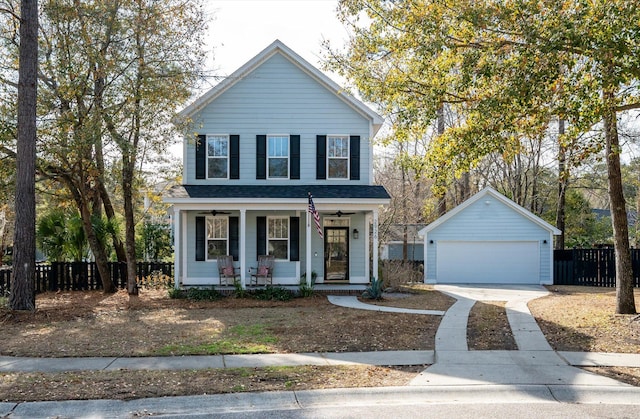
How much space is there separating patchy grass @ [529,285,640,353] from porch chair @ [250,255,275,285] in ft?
26.2

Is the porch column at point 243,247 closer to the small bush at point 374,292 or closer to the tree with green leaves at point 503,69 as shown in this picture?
the small bush at point 374,292

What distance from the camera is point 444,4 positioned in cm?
1123

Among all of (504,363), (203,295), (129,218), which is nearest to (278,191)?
(203,295)

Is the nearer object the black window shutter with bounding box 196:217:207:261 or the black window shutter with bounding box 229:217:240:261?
the black window shutter with bounding box 196:217:207:261

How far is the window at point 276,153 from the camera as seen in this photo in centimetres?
1880

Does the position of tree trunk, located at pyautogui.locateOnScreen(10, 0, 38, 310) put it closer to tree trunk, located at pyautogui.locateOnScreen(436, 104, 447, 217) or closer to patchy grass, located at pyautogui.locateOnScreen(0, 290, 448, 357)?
patchy grass, located at pyautogui.locateOnScreen(0, 290, 448, 357)

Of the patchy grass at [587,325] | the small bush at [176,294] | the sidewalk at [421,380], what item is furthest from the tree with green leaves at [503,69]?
the small bush at [176,294]

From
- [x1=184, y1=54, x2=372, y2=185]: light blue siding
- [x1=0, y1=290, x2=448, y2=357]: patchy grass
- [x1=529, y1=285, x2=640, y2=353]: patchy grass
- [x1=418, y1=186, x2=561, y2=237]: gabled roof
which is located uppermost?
[x1=184, y1=54, x2=372, y2=185]: light blue siding

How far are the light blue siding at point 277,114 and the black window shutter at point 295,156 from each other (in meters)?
0.14

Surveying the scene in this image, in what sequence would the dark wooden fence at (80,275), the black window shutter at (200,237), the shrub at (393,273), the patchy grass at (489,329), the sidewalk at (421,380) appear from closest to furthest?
the sidewalk at (421,380), the patchy grass at (489,329), the black window shutter at (200,237), the shrub at (393,273), the dark wooden fence at (80,275)

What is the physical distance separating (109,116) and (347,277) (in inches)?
368

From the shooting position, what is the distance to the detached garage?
2355 centimetres

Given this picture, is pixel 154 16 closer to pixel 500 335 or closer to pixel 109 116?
pixel 109 116

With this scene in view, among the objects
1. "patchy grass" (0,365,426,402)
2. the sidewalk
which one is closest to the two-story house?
the sidewalk
